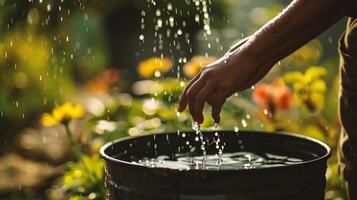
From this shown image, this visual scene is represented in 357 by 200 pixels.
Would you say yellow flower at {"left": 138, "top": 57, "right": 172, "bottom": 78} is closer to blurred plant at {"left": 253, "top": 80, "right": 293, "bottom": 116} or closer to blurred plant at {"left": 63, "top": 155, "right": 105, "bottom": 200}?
blurred plant at {"left": 253, "top": 80, "right": 293, "bottom": 116}

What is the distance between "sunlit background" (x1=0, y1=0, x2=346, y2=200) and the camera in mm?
3311

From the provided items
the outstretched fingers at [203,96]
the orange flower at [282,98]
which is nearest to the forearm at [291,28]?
the outstretched fingers at [203,96]

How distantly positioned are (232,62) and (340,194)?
153cm

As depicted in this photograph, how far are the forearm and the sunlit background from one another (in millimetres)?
1269

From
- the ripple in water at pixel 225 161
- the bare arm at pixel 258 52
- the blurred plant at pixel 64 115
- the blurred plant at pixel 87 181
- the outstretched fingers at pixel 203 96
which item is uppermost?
the bare arm at pixel 258 52

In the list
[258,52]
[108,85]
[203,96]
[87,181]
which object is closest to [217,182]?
[203,96]

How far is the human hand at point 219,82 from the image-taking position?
1864 millimetres

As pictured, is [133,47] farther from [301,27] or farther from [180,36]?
[301,27]

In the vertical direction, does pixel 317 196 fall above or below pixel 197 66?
below

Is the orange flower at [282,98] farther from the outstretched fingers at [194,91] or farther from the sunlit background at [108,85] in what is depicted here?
the outstretched fingers at [194,91]

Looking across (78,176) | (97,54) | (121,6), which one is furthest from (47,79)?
(78,176)

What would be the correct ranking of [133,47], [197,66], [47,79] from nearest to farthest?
[197,66]
[47,79]
[133,47]

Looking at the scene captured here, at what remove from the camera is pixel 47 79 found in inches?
199

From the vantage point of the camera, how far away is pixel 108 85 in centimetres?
450
